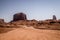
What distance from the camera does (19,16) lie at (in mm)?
126312

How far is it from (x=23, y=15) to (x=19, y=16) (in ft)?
18.0

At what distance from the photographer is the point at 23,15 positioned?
421 ft

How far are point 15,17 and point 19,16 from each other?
17.4ft

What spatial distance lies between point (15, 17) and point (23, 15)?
1051 cm

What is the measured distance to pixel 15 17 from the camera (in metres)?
127
